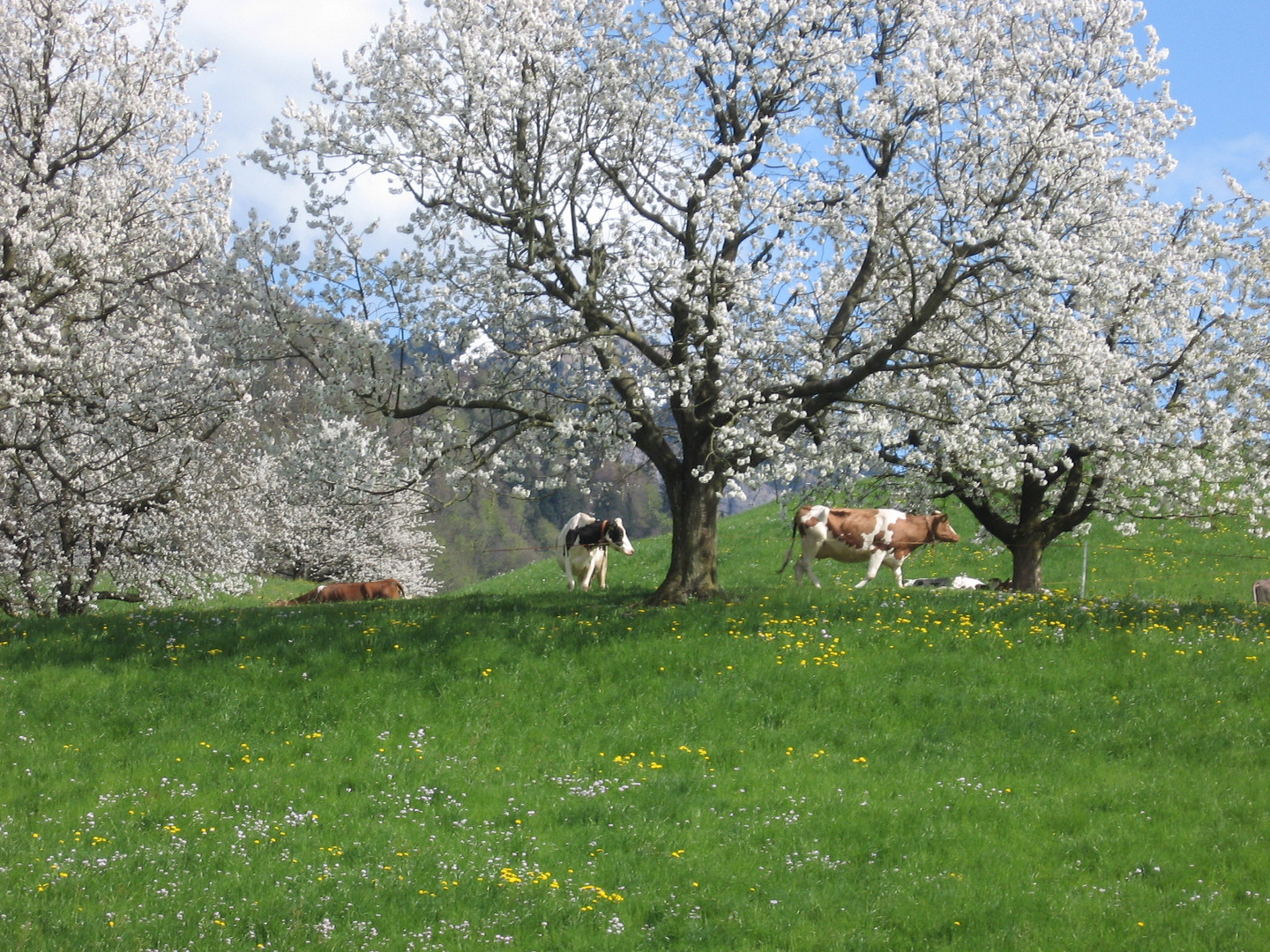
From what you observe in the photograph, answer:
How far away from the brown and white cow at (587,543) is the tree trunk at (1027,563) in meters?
10.2

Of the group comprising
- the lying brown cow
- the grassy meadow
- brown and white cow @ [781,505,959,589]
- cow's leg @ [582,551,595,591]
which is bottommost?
the grassy meadow

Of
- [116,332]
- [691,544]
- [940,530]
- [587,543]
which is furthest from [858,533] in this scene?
[116,332]

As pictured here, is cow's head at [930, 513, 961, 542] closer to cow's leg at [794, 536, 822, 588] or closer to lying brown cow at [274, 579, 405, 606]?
cow's leg at [794, 536, 822, 588]

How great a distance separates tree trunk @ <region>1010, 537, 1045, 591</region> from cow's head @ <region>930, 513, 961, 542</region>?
3622 mm

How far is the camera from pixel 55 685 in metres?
16.5

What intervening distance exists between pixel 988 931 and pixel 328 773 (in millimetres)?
8265

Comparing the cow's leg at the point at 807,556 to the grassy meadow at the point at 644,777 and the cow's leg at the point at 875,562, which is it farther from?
the grassy meadow at the point at 644,777

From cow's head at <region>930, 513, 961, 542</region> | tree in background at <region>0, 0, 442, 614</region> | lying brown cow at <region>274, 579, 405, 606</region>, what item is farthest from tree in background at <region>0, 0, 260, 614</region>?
cow's head at <region>930, 513, 961, 542</region>

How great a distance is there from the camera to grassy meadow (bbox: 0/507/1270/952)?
10078 mm

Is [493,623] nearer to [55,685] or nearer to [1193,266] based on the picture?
[55,685]

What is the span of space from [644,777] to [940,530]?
20278mm

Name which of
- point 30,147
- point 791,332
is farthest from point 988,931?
point 30,147

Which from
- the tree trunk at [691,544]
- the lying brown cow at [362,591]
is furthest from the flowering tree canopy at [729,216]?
the lying brown cow at [362,591]

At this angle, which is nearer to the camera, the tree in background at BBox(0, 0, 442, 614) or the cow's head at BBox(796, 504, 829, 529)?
the tree in background at BBox(0, 0, 442, 614)
